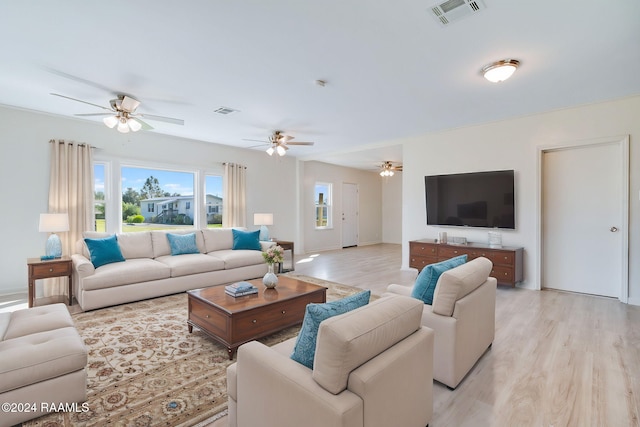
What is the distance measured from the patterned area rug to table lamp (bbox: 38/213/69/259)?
117 cm

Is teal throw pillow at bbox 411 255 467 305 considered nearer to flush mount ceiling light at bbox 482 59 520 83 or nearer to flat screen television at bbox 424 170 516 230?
flush mount ceiling light at bbox 482 59 520 83

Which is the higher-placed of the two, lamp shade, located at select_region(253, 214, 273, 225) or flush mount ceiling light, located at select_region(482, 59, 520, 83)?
flush mount ceiling light, located at select_region(482, 59, 520, 83)

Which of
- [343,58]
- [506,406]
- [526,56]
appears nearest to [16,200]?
[343,58]

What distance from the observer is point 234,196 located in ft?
21.6

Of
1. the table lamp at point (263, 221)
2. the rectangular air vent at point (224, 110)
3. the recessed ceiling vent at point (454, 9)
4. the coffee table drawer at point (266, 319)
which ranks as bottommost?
the coffee table drawer at point (266, 319)

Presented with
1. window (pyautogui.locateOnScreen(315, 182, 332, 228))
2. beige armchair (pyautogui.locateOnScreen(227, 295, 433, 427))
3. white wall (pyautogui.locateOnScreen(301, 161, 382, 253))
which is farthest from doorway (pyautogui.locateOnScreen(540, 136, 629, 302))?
window (pyautogui.locateOnScreen(315, 182, 332, 228))

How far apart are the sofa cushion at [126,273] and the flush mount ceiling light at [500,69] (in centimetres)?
462

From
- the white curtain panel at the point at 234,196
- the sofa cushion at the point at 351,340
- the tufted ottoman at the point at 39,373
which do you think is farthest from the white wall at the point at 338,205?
the sofa cushion at the point at 351,340

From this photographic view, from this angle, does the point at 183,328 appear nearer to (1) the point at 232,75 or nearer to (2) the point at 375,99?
(1) the point at 232,75

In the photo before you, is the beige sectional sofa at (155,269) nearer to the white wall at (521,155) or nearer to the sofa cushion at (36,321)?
the sofa cushion at (36,321)

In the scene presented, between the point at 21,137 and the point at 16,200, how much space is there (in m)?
0.91

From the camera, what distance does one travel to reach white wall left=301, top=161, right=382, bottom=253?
331 inches

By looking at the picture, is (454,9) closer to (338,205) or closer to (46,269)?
(46,269)

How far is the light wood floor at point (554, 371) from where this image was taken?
183 cm
